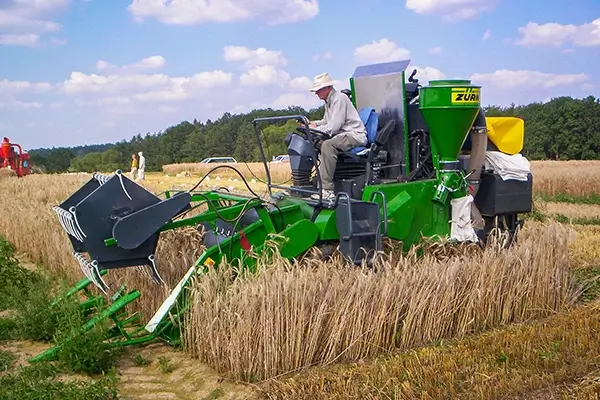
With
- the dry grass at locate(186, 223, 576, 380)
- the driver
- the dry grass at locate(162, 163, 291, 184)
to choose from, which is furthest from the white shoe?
the dry grass at locate(162, 163, 291, 184)

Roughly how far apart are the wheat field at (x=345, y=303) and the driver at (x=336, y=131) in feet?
3.59

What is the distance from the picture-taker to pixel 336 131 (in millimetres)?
6707

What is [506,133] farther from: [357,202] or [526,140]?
[526,140]

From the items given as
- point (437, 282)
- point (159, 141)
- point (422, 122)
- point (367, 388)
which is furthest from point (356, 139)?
point (159, 141)

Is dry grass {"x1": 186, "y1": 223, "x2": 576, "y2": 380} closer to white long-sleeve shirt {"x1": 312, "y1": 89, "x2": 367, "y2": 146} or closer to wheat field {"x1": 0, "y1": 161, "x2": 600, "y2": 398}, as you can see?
wheat field {"x1": 0, "y1": 161, "x2": 600, "y2": 398}

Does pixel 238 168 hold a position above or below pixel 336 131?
below

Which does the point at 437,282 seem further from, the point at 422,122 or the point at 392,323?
the point at 422,122

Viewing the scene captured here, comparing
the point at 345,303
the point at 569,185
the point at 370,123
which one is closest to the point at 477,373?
the point at 345,303

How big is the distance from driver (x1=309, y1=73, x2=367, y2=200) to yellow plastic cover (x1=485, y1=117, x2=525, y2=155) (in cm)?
160

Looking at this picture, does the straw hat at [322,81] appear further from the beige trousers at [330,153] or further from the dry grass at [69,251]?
the dry grass at [69,251]

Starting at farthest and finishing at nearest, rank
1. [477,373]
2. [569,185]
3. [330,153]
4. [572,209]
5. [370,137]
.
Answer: [569,185] → [572,209] → [370,137] → [330,153] → [477,373]

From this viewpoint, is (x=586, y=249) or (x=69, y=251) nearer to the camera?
(x=69, y=251)

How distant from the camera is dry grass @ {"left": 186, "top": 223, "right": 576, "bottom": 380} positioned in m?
4.91

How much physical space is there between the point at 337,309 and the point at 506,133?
11.4 feet
